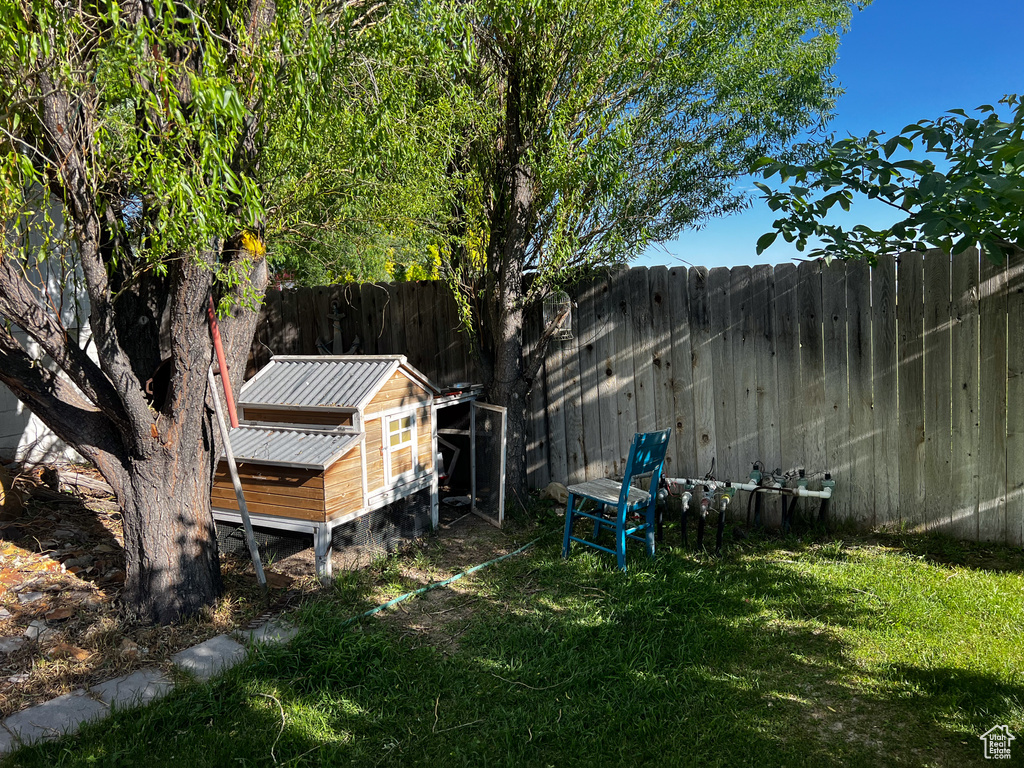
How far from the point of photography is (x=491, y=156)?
16.2 feet

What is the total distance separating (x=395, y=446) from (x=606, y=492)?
148 cm

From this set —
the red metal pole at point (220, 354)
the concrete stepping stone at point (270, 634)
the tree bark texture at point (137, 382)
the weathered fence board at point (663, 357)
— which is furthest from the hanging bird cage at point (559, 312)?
the concrete stepping stone at point (270, 634)

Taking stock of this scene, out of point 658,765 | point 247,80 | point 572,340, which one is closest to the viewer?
point 658,765

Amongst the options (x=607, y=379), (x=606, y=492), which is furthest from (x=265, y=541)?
(x=607, y=379)

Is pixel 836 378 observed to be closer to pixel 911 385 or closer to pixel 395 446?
pixel 911 385

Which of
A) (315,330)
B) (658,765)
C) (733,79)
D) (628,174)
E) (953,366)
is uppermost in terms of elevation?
(733,79)

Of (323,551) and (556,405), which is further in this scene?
(556,405)

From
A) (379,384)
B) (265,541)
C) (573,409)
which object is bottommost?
(265,541)

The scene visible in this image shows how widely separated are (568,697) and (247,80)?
132 inches

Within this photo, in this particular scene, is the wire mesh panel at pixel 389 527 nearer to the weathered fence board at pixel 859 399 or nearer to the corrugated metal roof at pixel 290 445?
the corrugated metal roof at pixel 290 445

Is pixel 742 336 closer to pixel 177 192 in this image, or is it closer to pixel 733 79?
pixel 733 79

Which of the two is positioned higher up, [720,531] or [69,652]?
[720,531]

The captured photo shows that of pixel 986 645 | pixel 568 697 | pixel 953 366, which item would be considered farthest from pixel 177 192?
pixel 953 366

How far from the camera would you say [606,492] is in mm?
4598
